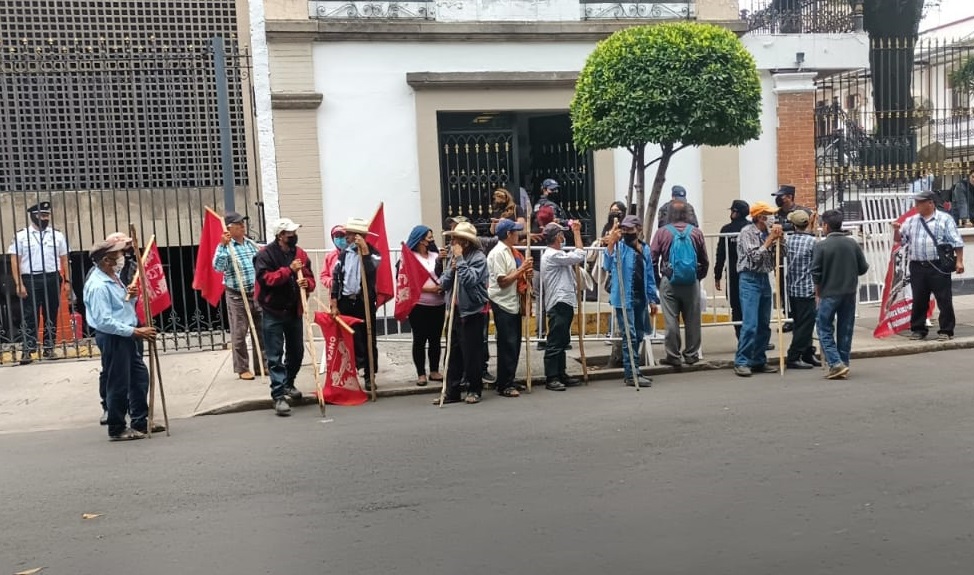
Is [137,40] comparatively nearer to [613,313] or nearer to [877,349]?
[613,313]

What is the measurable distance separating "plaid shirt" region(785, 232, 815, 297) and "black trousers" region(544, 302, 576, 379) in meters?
2.29

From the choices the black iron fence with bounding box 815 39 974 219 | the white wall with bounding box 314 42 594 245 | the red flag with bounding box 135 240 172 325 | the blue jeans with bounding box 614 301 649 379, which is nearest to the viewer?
the red flag with bounding box 135 240 172 325

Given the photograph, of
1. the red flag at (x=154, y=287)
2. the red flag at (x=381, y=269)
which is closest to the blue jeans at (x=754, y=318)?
the red flag at (x=381, y=269)

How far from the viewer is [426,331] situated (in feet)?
32.2

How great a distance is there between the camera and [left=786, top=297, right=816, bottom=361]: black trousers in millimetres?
9922

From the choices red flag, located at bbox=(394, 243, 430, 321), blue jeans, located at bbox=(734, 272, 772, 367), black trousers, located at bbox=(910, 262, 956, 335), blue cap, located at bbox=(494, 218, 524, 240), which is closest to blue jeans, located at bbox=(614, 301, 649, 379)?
blue jeans, located at bbox=(734, 272, 772, 367)

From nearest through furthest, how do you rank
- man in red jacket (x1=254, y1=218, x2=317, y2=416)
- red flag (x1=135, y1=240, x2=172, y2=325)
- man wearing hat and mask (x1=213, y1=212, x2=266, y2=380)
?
man in red jacket (x1=254, y1=218, x2=317, y2=416)
red flag (x1=135, y1=240, x2=172, y2=325)
man wearing hat and mask (x1=213, y1=212, x2=266, y2=380)

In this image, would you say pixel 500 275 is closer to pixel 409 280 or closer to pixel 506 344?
pixel 506 344

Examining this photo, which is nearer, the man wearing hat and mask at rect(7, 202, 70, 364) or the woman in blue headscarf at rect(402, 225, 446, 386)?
the woman in blue headscarf at rect(402, 225, 446, 386)

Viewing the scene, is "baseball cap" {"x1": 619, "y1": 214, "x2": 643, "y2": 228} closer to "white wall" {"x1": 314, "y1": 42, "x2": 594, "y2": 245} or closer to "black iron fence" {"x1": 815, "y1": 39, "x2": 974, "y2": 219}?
"white wall" {"x1": 314, "y1": 42, "x2": 594, "y2": 245}

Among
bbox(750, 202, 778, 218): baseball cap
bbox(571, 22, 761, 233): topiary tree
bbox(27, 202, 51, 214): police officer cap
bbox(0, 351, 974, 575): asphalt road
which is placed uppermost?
bbox(571, 22, 761, 233): topiary tree

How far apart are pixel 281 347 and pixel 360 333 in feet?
3.46

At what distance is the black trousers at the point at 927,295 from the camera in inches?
436

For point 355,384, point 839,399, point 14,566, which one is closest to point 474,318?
point 355,384
